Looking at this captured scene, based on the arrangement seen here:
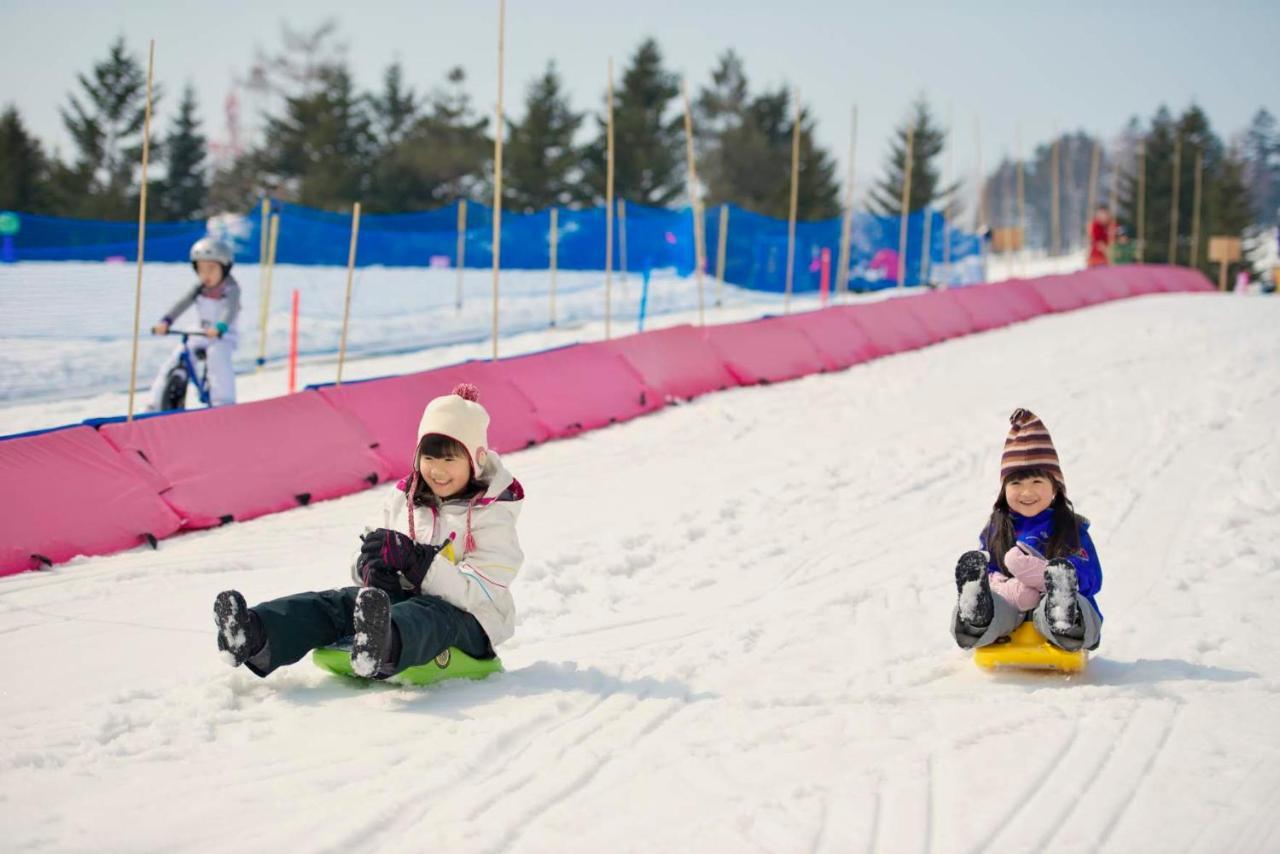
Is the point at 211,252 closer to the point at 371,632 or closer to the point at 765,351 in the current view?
the point at 765,351

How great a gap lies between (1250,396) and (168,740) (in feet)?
34.3

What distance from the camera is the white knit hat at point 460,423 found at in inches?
179

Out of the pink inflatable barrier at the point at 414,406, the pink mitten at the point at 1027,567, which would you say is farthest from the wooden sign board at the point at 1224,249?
the pink mitten at the point at 1027,567

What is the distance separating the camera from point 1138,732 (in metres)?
4.14

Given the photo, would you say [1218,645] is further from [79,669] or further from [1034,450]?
[79,669]

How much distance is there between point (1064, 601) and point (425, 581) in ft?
7.27

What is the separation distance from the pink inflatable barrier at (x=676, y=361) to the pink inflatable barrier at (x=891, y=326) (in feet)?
11.0

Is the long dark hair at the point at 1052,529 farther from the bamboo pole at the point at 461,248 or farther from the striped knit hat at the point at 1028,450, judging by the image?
the bamboo pole at the point at 461,248

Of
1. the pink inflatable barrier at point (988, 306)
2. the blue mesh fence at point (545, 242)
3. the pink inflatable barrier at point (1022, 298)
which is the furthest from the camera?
the pink inflatable barrier at point (1022, 298)

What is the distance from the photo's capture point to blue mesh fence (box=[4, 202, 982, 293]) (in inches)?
612

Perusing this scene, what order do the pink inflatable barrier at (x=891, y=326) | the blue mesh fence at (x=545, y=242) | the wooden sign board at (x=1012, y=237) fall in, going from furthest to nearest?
the wooden sign board at (x=1012, y=237)
the pink inflatable barrier at (x=891, y=326)
the blue mesh fence at (x=545, y=242)

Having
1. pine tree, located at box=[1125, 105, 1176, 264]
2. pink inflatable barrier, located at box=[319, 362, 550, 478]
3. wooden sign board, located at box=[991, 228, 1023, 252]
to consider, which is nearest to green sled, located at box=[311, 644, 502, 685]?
pink inflatable barrier, located at box=[319, 362, 550, 478]

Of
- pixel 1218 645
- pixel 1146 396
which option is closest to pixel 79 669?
pixel 1218 645

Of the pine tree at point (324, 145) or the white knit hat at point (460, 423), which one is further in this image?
the pine tree at point (324, 145)
